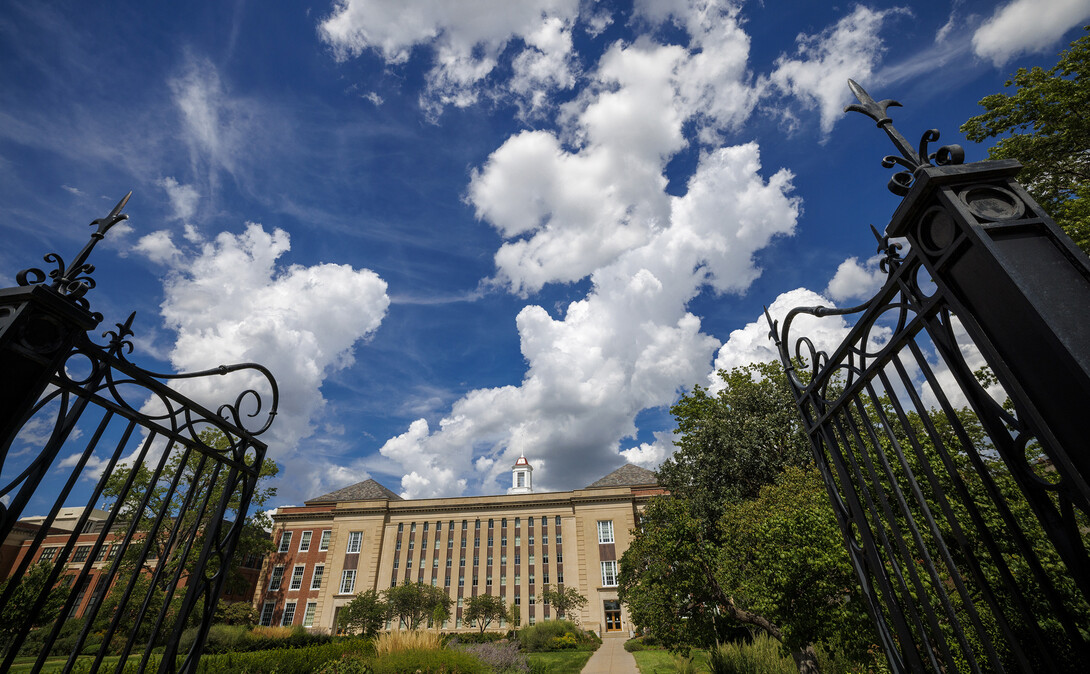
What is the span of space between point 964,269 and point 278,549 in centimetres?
5406

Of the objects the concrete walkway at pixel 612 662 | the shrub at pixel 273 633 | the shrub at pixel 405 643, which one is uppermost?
the shrub at pixel 273 633

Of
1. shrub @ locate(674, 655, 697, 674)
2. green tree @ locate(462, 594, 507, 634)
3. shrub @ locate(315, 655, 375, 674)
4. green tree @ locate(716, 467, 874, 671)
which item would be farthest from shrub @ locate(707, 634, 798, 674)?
green tree @ locate(462, 594, 507, 634)

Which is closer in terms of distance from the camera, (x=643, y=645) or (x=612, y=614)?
(x=643, y=645)

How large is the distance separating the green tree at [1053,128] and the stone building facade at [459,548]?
33.7 m

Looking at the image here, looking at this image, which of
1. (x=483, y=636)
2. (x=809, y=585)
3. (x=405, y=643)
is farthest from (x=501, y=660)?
(x=483, y=636)

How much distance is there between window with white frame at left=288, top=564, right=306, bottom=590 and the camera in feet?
140

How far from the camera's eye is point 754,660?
12.8 meters

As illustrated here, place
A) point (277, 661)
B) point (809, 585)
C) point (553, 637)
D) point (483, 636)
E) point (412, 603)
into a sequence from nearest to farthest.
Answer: point (809, 585) < point (277, 661) < point (553, 637) < point (483, 636) < point (412, 603)

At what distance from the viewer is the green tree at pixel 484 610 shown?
1423 inches

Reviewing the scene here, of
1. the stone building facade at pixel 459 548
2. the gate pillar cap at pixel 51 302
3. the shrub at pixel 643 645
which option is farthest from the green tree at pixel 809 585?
the stone building facade at pixel 459 548

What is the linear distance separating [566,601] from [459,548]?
1141 cm

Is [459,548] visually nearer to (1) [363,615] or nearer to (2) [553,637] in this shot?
(1) [363,615]

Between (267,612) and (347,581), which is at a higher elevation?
(347,581)

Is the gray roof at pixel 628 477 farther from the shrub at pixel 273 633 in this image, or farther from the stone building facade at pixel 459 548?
the shrub at pixel 273 633
